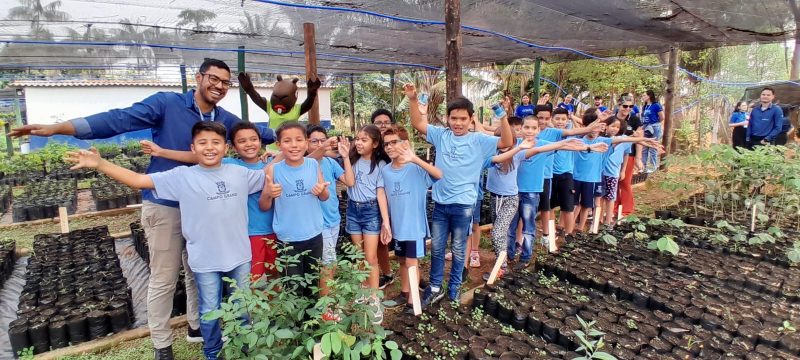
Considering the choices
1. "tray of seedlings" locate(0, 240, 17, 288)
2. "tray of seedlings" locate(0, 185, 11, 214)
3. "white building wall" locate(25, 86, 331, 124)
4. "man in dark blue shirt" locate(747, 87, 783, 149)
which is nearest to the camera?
"tray of seedlings" locate(0, 240, 17, 288)

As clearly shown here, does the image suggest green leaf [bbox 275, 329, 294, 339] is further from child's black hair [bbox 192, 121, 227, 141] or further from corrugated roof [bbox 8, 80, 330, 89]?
corrugated roof [bbox 8, 80, 330, 89]

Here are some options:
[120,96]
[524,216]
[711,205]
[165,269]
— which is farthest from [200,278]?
[120,96]

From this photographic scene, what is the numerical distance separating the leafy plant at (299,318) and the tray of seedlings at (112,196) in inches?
233

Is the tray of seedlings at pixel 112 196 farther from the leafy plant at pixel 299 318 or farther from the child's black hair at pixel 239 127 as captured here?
the leafy plant at pixel 299 318

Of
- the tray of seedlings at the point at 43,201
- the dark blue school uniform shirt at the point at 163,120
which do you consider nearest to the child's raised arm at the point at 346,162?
the dark blue school uniform shirt at the point at 163,120

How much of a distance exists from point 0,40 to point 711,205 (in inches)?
370

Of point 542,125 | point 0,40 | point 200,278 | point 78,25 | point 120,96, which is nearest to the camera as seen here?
point 200,278

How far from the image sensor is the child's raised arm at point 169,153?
2185 millimetres

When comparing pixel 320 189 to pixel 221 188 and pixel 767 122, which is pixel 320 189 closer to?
pixel 221 188

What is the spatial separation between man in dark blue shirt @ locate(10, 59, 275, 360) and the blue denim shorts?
1.13 metres

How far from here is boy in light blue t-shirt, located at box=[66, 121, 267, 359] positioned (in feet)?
7.18

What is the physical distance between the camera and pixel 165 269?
7.74 ft

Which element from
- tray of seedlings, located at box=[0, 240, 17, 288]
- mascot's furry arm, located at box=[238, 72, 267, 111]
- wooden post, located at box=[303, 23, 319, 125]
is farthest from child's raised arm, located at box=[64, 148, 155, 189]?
tray of seedlings, located at box=[0, 240, 17, 288]

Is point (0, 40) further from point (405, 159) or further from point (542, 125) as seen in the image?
point (542, 125)
